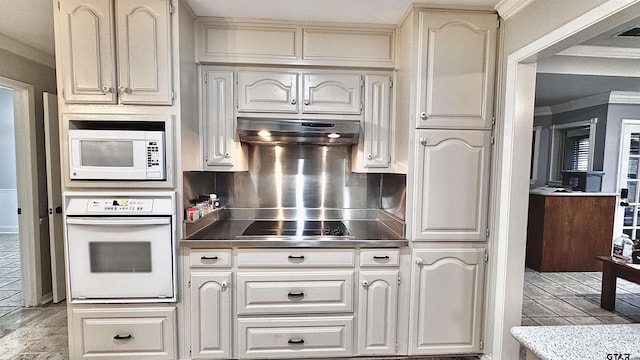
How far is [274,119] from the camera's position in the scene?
221 cm

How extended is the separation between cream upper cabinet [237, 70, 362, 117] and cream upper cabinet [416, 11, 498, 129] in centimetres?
50

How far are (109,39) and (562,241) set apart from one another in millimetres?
5127

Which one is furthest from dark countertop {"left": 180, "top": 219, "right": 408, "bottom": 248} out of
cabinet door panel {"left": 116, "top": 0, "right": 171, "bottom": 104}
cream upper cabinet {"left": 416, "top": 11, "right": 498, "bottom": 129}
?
cabinet door panel {"left": 116, "top": 0, "right": 171, "bottom": 104}

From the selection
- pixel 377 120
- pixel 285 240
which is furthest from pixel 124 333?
pixel 377 120

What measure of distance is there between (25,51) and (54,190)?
3.99 feet

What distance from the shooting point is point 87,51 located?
1810 millimetres

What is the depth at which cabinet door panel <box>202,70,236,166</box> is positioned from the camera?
2.18 metres

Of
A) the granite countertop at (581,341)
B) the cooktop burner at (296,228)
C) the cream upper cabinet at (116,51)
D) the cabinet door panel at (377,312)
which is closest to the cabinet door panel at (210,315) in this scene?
the cooktop burner at (296,228)

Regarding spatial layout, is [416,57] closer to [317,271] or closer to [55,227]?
[317,271]

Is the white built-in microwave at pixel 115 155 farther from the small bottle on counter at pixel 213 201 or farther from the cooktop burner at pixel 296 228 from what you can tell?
the cooktop burner at pixel 296 228

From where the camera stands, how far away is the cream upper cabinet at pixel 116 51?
1.80 metres

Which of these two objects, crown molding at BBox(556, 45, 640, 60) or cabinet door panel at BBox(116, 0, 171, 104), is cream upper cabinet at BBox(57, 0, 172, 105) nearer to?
cabinet door panel at BBox(116, 0, 171, 104)

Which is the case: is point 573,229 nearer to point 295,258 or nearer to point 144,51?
point 295,258

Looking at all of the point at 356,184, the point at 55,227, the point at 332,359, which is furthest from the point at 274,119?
the point at 55,227
